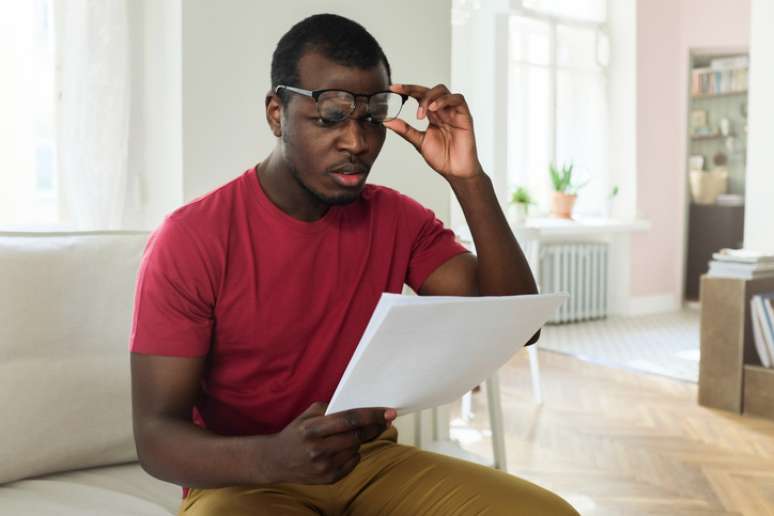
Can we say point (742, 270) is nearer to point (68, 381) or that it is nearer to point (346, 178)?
point (346, 178)

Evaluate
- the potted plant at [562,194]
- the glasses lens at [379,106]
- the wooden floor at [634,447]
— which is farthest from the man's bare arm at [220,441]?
the potted plant at [562,194]

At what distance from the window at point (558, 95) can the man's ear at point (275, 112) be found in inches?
178

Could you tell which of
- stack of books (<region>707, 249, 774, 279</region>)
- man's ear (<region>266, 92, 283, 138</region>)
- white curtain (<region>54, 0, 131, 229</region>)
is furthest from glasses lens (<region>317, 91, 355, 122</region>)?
stack of books (<region>707, 249, 774, 279</region>)

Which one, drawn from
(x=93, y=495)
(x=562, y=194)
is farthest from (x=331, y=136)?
(x=562, y=194)

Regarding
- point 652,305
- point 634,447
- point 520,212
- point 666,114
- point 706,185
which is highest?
point 666,114

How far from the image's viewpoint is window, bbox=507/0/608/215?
5.99 meters

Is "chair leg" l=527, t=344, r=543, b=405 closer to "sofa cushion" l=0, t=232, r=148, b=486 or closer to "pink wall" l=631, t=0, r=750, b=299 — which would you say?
"sofa cushion" l=0, t=232, r=148, b=486

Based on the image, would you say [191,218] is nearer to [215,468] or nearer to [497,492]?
[215,468]

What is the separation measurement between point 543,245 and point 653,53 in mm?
2003

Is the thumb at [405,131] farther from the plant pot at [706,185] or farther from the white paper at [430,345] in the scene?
the plant pot at [706,185]

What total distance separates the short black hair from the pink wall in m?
5.56

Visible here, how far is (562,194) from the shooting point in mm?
6078

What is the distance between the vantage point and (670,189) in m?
6.84

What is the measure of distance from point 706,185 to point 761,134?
242 centimetres
